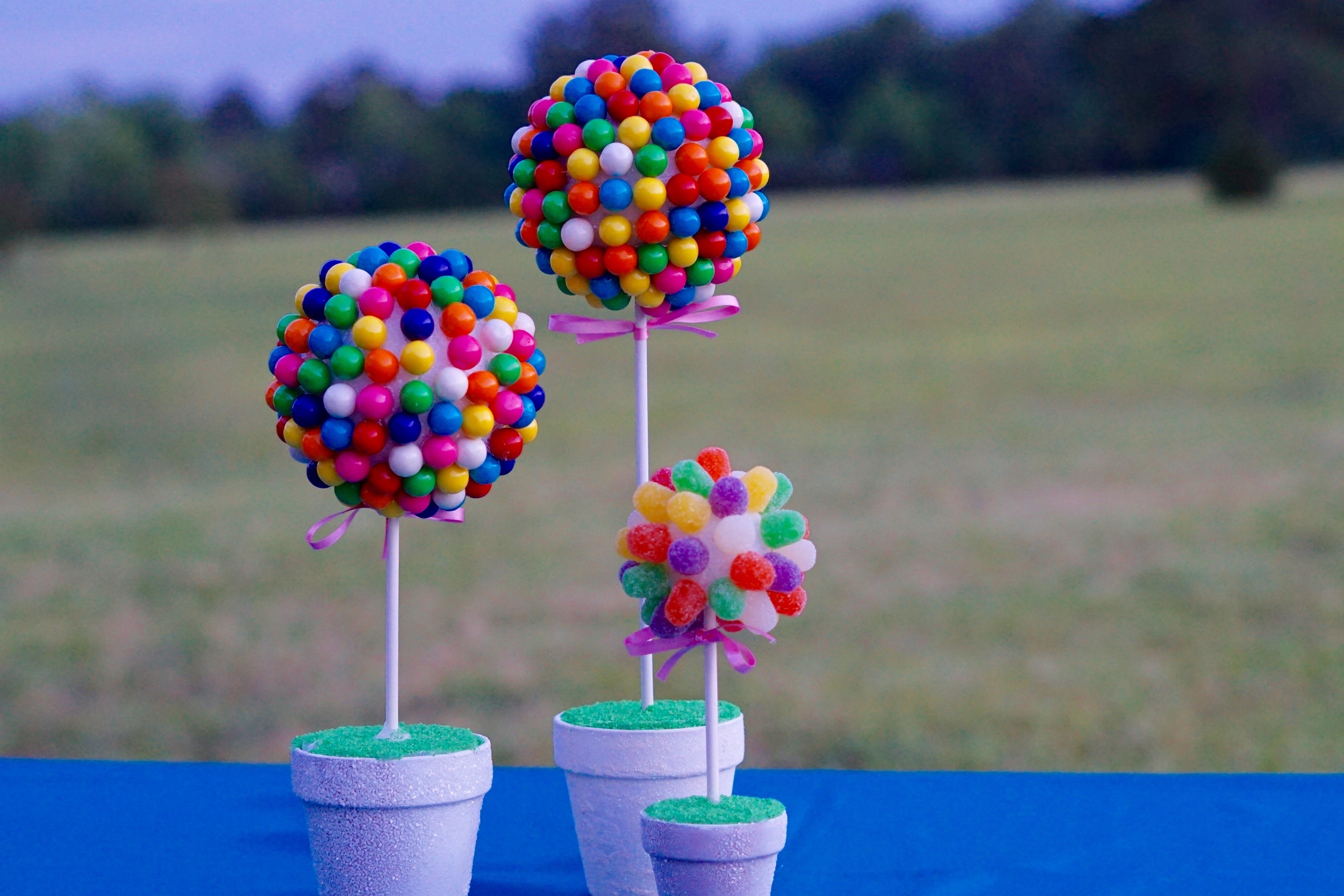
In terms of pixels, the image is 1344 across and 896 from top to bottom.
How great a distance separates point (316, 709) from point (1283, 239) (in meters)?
5.99

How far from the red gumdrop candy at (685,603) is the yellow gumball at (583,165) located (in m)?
0.44

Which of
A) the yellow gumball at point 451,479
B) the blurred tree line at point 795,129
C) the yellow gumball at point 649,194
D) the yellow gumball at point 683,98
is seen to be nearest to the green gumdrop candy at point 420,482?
the yellow gumball at point 451,479

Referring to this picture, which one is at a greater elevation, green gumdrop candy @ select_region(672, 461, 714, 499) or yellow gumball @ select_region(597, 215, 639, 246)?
yellow gumball @ select_region(597, 215, 639, 246)

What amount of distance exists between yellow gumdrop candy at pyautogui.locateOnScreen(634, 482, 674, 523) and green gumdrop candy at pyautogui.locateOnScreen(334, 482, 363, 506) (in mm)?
285

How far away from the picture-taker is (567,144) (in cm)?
150

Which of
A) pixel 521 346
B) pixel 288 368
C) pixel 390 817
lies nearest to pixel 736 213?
pixel 521 346

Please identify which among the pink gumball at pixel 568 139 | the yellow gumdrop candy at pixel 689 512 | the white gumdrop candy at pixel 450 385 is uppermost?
the pink gumball at pixel 568 139

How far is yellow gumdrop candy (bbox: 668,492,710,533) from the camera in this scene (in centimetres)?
129

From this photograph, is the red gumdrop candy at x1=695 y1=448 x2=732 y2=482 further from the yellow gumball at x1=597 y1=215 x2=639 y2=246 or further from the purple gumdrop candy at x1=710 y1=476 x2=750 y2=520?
the yellow gumball at x1=597 y1=215 x2=639 y2=246

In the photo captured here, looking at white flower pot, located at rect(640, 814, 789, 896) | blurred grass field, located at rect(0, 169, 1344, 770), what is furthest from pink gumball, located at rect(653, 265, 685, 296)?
blurred grass field, located at rect(0, 169, 1344, 770)

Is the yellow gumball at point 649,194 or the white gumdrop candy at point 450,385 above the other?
the yellow gumball at point 649,194

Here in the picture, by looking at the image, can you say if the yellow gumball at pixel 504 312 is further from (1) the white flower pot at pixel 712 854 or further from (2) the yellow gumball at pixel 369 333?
(1) the white flower pot at pixel 712 854

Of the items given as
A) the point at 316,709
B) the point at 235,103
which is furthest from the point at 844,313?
the point at 316,709

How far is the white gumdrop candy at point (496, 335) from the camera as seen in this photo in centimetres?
141
